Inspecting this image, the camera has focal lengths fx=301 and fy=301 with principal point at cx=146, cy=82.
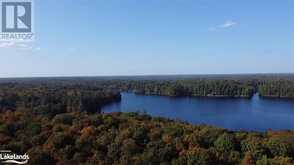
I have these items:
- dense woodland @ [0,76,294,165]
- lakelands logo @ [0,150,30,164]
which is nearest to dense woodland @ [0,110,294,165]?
dense woodland @ [0,76,294,165]

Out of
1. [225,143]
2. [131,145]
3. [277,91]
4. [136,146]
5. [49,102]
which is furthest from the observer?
[277,91]

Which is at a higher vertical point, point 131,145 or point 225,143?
point 131,145

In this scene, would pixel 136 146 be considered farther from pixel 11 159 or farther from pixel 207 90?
pixel 207 90

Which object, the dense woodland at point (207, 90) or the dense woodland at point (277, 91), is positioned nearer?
the dense woodland at point (277, 91)

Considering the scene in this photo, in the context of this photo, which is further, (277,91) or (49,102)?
(277,91)

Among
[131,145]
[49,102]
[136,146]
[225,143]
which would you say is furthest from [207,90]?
[131,145]

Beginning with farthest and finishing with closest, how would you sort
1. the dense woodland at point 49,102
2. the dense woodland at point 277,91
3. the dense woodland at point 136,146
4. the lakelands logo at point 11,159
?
the dense woodland at point 277,91 < the dense woodland at point 49,102 < the dense woodland at point 136,146 < the lakelands logo at point 11,159

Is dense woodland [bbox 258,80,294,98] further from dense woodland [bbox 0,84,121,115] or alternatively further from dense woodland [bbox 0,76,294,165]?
dense woodland [bbox 0,76,294,165]

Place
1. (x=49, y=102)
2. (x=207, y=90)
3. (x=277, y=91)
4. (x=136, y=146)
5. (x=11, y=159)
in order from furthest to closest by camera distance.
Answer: (x=207, y=90) < (x=277, y=91) < (x=49, y=102) < (x=136, y=146) < (x=11, y=159)

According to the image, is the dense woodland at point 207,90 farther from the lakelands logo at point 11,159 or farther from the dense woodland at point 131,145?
the lakelands logo at point 11,159

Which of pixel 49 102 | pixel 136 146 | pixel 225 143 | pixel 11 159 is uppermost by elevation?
pixel 11 159

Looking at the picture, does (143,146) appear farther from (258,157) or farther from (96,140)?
(258,157)

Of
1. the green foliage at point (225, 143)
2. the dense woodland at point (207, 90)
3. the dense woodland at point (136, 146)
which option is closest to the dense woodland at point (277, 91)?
the dense woodland at point (207, 90)
